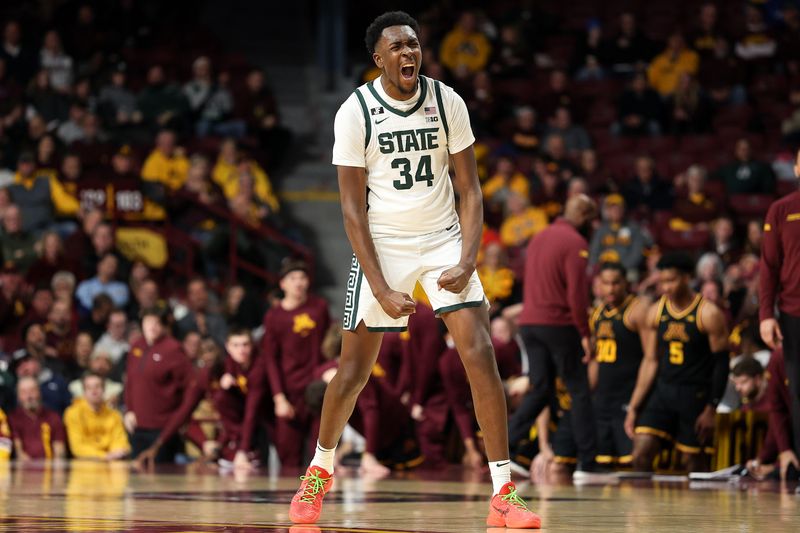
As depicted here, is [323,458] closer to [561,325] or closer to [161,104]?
[561,325]

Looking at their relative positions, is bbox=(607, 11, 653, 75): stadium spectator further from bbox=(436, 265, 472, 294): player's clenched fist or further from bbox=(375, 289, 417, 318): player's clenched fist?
bbox=(375, 289, 417, 318): player's clenched fist

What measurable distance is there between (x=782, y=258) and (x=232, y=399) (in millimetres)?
5335

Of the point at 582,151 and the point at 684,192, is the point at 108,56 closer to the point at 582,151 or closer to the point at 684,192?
the point at 582,151

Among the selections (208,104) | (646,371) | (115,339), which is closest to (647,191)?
(208,104)

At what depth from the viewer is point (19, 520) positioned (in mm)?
5957

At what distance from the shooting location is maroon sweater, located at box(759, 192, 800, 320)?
7938 millimetres

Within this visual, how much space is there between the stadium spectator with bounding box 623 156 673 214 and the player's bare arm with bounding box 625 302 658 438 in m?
6.10

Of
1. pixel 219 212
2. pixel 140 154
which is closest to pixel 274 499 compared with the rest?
pixel 219 212

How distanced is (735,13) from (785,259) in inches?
481

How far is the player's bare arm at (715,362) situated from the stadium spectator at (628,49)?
9.52 meters

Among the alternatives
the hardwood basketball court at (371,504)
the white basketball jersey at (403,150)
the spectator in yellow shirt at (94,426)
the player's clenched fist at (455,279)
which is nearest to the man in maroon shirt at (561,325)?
the hardwood basketball court at (371,504)

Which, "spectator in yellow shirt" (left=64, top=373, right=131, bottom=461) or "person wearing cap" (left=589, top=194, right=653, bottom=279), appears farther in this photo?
"person wearing cap" (left=589, top=194, right=653, bottom=279)

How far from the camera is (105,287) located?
48.9 feet

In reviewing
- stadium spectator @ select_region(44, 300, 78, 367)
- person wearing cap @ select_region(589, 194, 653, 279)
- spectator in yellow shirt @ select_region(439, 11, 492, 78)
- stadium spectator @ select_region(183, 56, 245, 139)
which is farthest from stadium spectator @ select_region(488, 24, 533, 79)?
stadium spectator @ select_region(44, 300, 78, 367)
